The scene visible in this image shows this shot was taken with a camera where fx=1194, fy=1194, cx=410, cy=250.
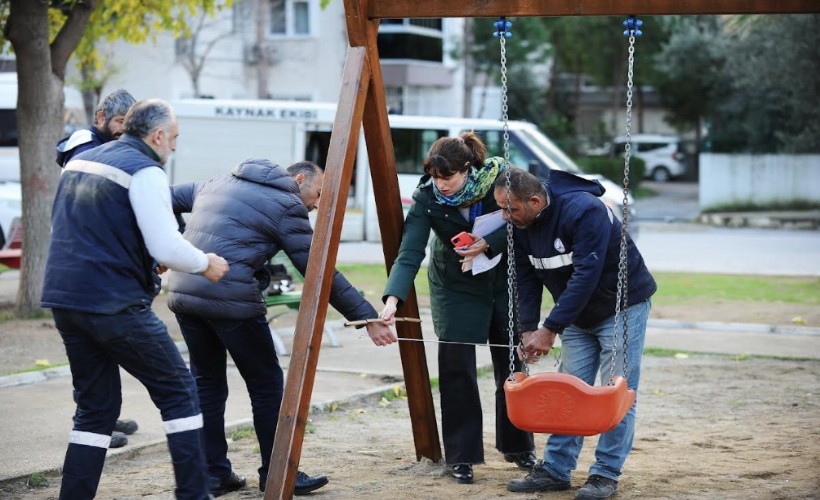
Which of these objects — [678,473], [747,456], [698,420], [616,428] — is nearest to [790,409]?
[698,420]

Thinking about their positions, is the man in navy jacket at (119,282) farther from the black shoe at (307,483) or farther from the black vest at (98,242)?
the black shoe at (307,483)

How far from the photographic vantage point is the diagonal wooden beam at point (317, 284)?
5.20 meters

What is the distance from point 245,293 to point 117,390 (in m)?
0.72

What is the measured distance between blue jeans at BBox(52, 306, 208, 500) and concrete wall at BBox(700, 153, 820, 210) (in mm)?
25927

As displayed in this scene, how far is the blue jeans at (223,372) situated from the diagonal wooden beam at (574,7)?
65.1 inches

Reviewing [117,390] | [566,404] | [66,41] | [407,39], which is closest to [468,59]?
[407,39]

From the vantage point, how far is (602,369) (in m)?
5.77

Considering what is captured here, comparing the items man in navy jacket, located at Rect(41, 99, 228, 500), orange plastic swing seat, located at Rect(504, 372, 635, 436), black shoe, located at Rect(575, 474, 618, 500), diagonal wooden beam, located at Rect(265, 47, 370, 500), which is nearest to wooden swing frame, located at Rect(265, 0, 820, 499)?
diagonal wooden beam, located at Rect(265, 47, 370, 500)

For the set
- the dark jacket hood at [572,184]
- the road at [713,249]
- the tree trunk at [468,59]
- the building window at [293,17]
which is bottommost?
the road at [713,249]

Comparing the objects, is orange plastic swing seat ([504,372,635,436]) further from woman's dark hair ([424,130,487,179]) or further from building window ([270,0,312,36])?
building window ([270,0,312,36])

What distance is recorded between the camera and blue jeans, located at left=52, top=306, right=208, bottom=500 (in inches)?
192

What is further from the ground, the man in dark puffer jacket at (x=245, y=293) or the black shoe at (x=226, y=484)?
the man in dark puffer jacket at (x=245, y=293)

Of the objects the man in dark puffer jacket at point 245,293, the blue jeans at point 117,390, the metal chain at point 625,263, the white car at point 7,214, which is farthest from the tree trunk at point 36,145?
the metal chain at point 625,263

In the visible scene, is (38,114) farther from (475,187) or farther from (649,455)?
(649,455)
